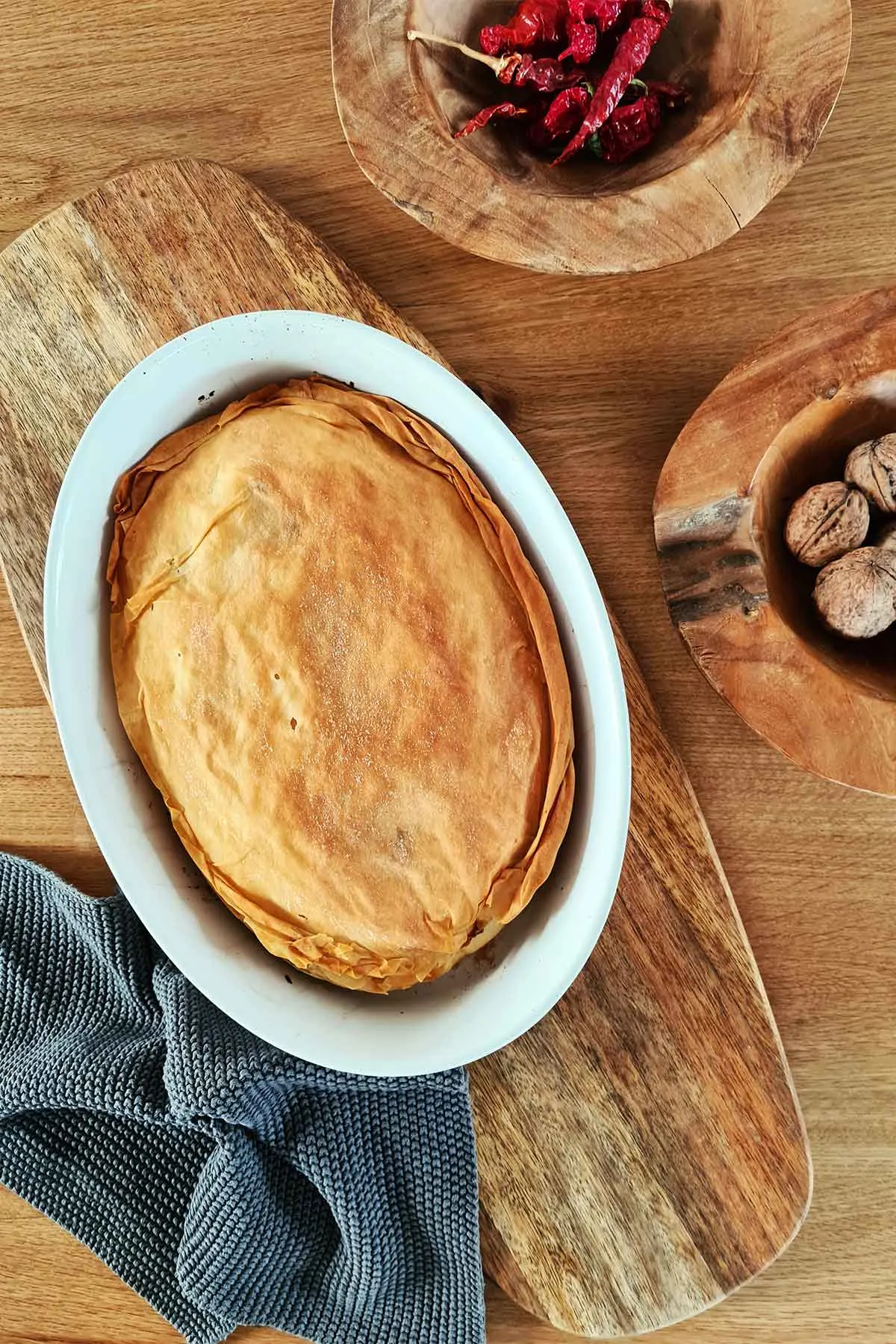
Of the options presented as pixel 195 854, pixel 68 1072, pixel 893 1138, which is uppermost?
pixel 195 854

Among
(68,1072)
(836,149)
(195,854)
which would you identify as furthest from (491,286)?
(68,1072)

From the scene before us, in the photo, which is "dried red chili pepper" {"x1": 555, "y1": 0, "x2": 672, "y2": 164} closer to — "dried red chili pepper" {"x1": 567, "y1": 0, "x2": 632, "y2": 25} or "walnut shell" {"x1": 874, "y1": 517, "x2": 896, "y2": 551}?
"dried red chili pepper" {"x1": 567, "y1": 0, "x2": 632, "y2": 25}

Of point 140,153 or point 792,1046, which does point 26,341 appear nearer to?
point 140,153

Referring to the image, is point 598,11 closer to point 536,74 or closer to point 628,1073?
point 536,74

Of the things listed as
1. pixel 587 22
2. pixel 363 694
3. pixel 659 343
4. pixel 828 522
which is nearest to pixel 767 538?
pixel 828 522

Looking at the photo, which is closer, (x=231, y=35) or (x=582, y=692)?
(x=582, y=692)

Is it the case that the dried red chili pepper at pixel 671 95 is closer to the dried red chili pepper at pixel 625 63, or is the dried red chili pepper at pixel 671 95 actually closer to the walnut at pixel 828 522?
the dried red chili pepper at pixel 625 63

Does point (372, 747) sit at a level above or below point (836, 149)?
below
